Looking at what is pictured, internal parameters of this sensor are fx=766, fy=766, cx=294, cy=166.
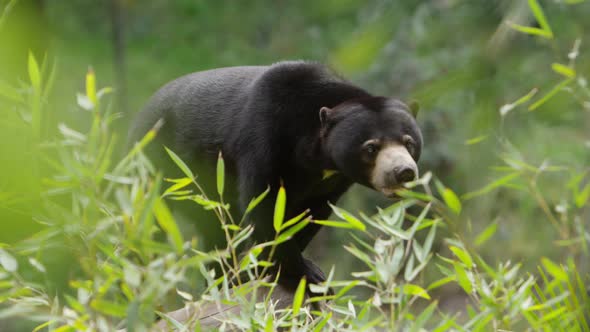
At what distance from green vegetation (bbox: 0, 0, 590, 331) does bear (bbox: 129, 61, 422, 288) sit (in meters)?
0.17

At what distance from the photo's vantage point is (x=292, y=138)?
3.34 metres

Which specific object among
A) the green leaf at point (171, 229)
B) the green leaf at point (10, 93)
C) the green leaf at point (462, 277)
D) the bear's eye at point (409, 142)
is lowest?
the bear's eye at point (409, 142)

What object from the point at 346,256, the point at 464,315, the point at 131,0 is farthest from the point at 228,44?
the point at 464,315

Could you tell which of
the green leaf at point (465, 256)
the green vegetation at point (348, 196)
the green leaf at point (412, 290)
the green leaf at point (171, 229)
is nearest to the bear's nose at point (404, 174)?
the green vegetation at point (348, 196)

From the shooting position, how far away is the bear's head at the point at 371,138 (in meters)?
3.02

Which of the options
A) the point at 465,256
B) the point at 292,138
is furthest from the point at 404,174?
the point at 465,256

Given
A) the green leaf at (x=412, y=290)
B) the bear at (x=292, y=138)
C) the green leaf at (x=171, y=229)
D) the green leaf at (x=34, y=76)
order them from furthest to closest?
the bear at (x=292, y=138) → the green leaf at (x=412, y=290) → the green leaf at (x=34, y=76) → the green leaf at (x=171, y=229)

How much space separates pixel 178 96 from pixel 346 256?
13.3ft

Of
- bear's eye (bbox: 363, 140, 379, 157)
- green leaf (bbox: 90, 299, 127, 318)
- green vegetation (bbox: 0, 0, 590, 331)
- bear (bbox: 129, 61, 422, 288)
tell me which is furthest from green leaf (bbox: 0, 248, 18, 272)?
bear's eye (bbox: 363, 140, 379, 157)

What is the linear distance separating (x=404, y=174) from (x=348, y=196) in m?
4.16

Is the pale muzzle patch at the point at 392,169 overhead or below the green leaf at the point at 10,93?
below

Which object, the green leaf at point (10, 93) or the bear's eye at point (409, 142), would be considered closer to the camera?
the green leaf at point (10, 93)

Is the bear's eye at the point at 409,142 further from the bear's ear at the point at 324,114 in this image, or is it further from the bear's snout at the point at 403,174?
the bear's ear at the point at 324,114

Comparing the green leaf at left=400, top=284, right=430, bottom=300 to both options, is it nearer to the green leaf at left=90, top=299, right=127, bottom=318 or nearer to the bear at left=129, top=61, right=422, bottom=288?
the green leaf at left=90, top=299, right=127, bottom=318
